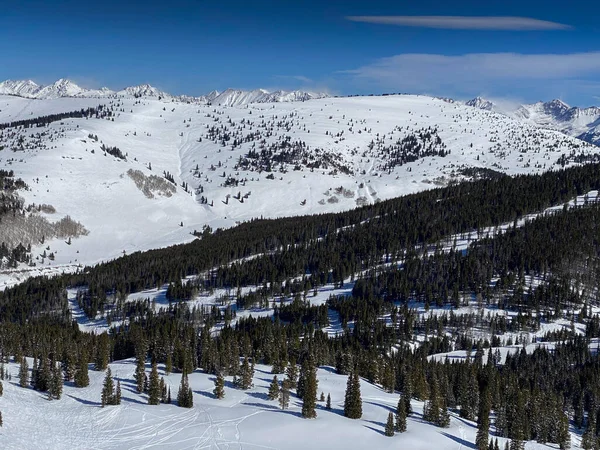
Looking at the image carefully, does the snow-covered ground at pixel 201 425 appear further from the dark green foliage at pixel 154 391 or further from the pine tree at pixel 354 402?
the pine tree at pixel 354 402

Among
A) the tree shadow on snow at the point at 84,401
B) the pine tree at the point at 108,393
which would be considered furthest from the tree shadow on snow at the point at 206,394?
the tree shadow on snow at the point at 84,401

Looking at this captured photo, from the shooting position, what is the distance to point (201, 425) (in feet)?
278

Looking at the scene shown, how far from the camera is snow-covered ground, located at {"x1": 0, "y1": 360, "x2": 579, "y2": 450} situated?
3105 inches

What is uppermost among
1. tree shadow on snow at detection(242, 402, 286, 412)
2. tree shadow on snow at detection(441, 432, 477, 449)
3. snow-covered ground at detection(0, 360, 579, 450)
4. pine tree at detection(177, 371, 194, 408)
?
pine tree at detection(177, 371, 194, 408)

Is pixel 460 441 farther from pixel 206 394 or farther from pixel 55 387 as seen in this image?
pixel 55 387

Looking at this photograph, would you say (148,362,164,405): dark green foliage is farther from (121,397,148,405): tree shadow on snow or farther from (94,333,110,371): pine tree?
(94,333,110,371): pine tree

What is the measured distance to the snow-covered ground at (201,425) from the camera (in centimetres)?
7888

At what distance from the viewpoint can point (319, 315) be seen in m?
185

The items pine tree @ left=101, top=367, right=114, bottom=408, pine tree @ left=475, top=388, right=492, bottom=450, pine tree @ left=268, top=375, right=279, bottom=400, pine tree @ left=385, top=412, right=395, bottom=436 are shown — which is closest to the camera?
pine tree @ left=475, top=388, right=492, bottom=450

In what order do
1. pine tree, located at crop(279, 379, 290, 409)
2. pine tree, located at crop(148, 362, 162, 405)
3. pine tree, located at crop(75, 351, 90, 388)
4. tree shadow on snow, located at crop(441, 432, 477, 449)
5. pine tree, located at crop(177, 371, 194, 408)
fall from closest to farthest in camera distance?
tree shadow on snow, located at crop(441, 432, 477, 449) < pine tree, located at crop(177, 371, 194, 408) < pine tree, located at crop(279, 379, 290, 409) < pine tree, located at crop(148, 362, 162, 405) < pine tree, located at crop(75, 351, 90, 388)

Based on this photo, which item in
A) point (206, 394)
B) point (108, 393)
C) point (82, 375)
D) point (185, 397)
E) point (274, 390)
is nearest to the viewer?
point (108, 393)

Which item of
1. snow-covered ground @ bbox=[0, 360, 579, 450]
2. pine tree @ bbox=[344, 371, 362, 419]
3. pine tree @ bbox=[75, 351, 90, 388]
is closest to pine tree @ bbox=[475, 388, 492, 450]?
snow-covered ground @ bbox=[0, 360, 579, 450]

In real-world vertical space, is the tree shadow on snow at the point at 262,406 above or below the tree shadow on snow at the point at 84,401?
above

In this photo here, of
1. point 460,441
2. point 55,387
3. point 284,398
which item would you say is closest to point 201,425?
point 284,398
